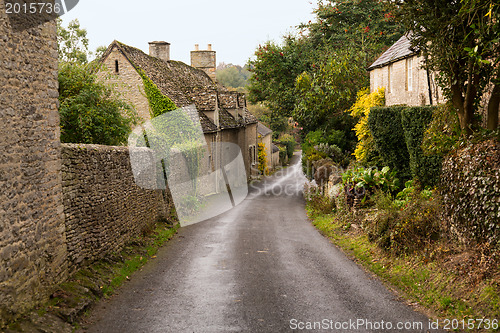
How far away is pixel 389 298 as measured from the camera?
9.18m

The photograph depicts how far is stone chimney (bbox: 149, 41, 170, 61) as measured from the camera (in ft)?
102

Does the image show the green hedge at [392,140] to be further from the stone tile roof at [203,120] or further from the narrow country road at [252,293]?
the stone tile roof at [203,120]

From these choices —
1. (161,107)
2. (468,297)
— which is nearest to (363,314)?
(468,297)

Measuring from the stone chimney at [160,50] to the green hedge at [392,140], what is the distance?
18.9 metres

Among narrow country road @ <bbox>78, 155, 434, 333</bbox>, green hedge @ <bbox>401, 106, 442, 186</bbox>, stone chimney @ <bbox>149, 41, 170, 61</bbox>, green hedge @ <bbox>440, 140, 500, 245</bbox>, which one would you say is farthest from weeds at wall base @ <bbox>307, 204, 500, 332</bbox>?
stone chimney @ <bbox>149, 41, 170, 61</bbox>

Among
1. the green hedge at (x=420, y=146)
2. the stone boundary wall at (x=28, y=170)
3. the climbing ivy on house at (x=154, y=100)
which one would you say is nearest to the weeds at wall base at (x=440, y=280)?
the green hedge at (x=420, y=146)

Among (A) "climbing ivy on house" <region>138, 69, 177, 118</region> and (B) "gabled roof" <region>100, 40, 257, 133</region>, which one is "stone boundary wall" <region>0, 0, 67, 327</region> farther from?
(B) "gabled roof" <region>100, 40, 257, 133</region>

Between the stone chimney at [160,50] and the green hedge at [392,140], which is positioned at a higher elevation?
the stone chimney at [160,50]

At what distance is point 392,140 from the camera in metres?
16.6

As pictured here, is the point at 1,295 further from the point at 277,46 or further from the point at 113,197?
the point at 277,46

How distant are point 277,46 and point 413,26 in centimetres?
2660

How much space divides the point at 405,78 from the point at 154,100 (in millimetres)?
13148

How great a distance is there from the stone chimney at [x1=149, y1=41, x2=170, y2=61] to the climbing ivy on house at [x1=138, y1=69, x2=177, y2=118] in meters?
7.93

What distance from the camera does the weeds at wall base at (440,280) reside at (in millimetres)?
7668
